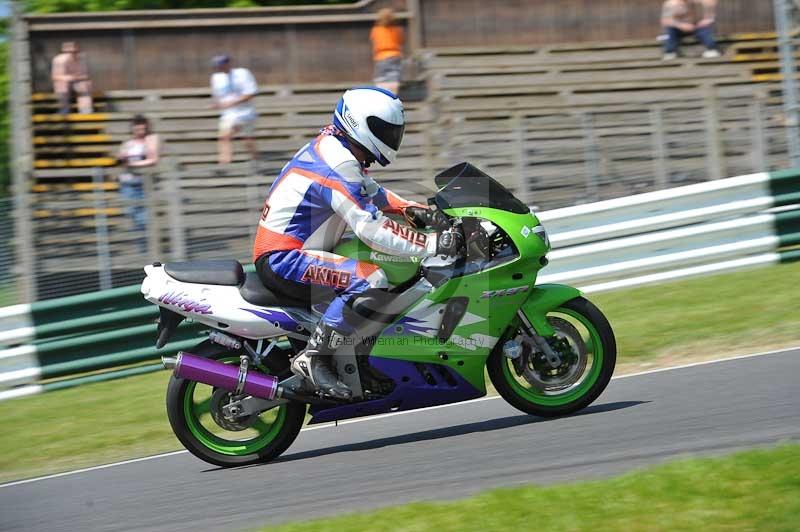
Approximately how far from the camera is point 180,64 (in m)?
17.2

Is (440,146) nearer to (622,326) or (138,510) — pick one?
(622,326)

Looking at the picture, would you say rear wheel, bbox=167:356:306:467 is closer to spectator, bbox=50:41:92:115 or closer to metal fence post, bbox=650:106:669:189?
metal fence post, bbox=650:106:669:189

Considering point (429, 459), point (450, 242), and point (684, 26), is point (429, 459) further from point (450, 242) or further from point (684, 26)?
point (684, 26)

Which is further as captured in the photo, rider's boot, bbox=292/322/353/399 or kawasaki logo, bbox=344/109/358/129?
rider's boot, bbox=292/322/353/399

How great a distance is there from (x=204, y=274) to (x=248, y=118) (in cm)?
760

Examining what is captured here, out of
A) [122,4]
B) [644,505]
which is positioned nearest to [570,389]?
[644,505]

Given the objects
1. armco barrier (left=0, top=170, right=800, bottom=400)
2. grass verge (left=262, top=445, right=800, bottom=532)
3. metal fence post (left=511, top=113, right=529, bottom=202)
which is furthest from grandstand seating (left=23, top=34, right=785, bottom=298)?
grass verge (left=262, top=445, right=800, bottom=532)

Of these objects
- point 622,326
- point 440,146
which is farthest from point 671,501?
point 440,146

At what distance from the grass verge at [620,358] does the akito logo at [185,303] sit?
4.80ft

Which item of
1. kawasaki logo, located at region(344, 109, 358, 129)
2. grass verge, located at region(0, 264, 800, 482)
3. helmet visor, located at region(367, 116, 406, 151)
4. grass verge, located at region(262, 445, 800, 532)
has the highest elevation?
kawasaki logo, located at region(344, 109, 358, 129)

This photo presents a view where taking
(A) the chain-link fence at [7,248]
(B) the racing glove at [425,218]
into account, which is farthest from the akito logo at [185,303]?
(A) the chain-link fence at [7,248]

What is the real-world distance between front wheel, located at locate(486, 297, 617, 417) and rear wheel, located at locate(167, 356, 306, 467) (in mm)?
1163

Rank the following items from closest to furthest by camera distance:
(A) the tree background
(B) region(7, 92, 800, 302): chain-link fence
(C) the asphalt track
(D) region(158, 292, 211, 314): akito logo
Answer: (C) the asphalt track
(D) region(158, 292, 211, 314): akito logo
(B) region(7, 92, 800, 302): chain-link fence
(A) the tree background

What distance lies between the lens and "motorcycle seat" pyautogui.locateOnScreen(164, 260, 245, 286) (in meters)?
6.59
